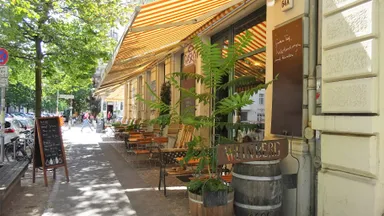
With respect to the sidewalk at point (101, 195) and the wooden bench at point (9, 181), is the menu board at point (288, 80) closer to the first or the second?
the sidewalk at point (101, 195)

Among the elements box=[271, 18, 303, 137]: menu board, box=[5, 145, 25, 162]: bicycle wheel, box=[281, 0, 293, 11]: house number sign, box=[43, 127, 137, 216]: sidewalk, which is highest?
box=[281, 0, 293, 11]: house number sign

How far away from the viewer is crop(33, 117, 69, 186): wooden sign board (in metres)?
6.66

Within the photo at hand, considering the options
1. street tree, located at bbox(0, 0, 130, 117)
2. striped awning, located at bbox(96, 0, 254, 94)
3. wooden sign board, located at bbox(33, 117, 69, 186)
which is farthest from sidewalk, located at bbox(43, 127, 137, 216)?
street tree, located at bbox(0, 0, 130, 117)

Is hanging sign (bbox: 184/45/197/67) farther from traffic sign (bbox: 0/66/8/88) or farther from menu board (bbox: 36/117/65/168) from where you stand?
traffic sign (bbox: 0/66/8/88)

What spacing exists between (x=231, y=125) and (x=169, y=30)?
327cm

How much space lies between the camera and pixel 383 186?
129 inches

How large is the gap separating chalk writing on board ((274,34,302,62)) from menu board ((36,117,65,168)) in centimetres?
461

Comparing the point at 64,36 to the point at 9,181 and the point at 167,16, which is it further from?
the point at 9,181

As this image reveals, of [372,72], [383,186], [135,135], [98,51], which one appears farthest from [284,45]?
[98,51]

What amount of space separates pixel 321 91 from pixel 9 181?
15.0 ft

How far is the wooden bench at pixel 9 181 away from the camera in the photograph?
15.3ft

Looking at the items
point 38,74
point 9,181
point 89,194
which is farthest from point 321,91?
point 38,74

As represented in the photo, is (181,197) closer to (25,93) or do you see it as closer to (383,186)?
(383,186)

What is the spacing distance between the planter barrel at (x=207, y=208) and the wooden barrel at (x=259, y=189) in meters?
0.17
